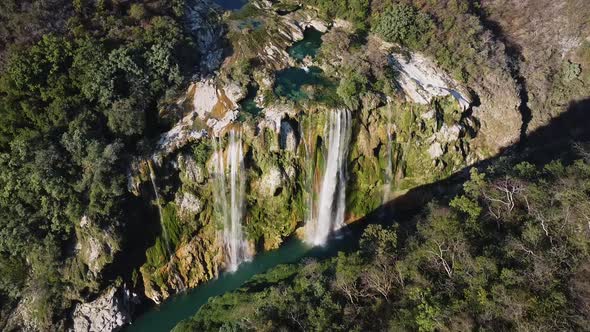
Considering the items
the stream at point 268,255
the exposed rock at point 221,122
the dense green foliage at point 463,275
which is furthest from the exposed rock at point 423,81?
the exposed rock at point 221,122

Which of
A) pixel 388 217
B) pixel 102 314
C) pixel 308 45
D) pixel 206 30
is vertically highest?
pixel 206 30

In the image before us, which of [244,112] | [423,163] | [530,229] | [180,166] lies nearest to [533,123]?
[423,163]

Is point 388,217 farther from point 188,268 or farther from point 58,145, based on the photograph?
point 58,145

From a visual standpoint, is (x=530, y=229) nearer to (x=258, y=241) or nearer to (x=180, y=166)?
(x=258, y=241)

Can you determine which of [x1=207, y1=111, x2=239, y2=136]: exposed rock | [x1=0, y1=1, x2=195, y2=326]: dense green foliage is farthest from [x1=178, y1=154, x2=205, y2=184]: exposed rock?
[x1=0, y1=1, x2=195, y2=326]: dense green foliage

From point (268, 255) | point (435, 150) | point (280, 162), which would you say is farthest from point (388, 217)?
point (280, 162)

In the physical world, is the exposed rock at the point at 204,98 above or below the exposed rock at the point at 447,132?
above

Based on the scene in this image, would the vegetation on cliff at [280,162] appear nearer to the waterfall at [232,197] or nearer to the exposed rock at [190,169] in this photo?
the exposed rock at [190,169]
